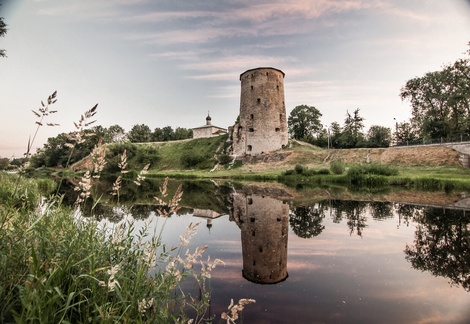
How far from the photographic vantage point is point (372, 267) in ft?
16.2

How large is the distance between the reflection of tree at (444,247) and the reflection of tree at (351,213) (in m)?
1.59

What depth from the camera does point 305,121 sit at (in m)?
69.2

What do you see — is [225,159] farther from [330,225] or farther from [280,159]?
[330,225]

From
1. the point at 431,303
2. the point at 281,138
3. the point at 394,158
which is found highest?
the point at 281,138

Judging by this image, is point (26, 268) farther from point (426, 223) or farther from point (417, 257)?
point (426, 223)

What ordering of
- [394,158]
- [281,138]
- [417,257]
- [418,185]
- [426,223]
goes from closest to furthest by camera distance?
[417,257] → [426,223] → [418,185] → [394,158] → [281,138]

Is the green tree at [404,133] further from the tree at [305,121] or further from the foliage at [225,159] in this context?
the foliage at [225,159]

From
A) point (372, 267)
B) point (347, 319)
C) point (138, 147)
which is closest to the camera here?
point (347, 319)

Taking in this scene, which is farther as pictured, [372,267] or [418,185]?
[418,185]

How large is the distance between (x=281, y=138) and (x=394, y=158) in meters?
17.5

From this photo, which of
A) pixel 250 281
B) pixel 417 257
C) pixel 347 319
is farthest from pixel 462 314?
pixel 250 281

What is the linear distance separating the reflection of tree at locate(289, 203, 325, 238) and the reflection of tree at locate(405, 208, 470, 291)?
7.97ft

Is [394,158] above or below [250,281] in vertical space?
above

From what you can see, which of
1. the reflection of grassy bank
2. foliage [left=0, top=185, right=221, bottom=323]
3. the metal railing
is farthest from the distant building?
foliage [left=0, top=185, right=221, bottom=323]
